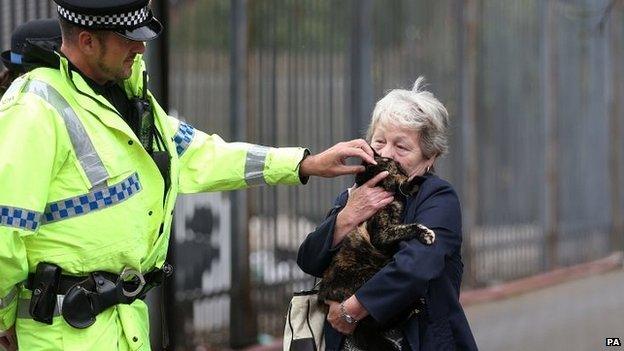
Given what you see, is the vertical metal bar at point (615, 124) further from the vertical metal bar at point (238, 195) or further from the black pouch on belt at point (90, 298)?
the black pouch on belt at point (90, 298)

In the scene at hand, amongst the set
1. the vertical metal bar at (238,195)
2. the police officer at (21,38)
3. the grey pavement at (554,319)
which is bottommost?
the grey pavement at (554,319)

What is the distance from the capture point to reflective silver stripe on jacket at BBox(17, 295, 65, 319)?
2893 millimetres

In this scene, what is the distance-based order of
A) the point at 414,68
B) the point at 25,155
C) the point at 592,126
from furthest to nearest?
the point at 592,126 → the point at 414,68 → the point at 25,155

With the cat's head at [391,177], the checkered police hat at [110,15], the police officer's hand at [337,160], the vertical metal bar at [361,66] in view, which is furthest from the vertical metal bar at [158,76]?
the checkered police hat at [110,15]

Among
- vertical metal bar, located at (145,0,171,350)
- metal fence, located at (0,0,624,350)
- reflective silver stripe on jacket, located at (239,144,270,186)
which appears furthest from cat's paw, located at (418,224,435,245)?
metal fence, located at (0,0,624,350)

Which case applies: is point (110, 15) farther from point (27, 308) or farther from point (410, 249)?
point (410, 249)

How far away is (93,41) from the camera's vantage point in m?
3.03

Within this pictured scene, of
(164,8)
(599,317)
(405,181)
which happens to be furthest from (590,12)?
(405,181)

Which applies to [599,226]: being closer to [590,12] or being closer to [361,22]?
[590,12]

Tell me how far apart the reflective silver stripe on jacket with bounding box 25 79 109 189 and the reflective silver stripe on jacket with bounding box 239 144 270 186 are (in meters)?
0.68

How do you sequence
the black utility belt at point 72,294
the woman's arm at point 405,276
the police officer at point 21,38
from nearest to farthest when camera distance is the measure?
the black utility belt at point 72,294 < the woman's arm at point 405,276 < the police officer at point 21,38

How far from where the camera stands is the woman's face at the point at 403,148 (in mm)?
3293

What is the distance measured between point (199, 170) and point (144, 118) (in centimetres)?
37

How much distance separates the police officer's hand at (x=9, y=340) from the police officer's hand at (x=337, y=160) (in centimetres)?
106
